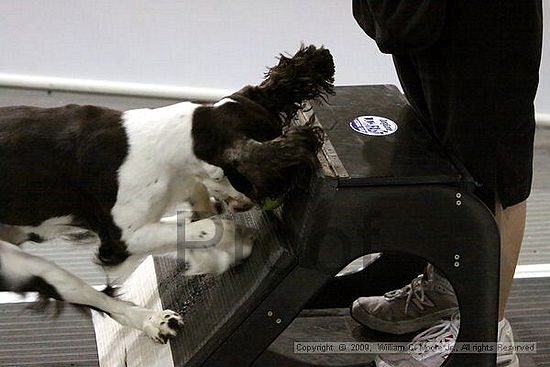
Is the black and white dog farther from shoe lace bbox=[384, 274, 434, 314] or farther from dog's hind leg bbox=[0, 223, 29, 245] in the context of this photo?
shoe lace bbox=[384, 274, 434, 314]

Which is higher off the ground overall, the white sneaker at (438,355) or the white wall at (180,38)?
the white sneaker at (438,355)

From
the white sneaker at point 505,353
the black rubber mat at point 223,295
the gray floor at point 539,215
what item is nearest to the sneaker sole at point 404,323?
the white sneaker at point 505,353

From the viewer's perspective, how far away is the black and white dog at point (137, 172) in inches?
74.7

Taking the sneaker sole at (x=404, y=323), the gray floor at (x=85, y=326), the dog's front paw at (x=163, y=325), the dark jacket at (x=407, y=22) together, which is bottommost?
the gray floor at (x=85, y=326)

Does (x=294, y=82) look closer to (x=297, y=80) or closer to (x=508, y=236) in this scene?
(x=297, y=80)

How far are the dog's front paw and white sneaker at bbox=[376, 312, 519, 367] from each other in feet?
1.64

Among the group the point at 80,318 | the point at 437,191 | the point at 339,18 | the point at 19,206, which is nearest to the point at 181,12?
the point at 339,18

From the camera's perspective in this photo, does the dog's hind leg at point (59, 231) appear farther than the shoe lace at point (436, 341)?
No

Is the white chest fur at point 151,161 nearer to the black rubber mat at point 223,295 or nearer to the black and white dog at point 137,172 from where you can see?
the black and white dog at point 137,172

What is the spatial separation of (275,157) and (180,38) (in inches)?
89.3

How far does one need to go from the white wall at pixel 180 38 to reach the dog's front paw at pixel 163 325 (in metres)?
2.00

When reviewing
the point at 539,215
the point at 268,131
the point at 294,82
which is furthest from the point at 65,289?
the point at 539,215

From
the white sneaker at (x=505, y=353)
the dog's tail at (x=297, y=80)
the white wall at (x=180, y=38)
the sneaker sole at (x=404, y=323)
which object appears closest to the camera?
the dog's tail at (x=297, y=80)

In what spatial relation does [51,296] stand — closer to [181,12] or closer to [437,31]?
[437,31]
